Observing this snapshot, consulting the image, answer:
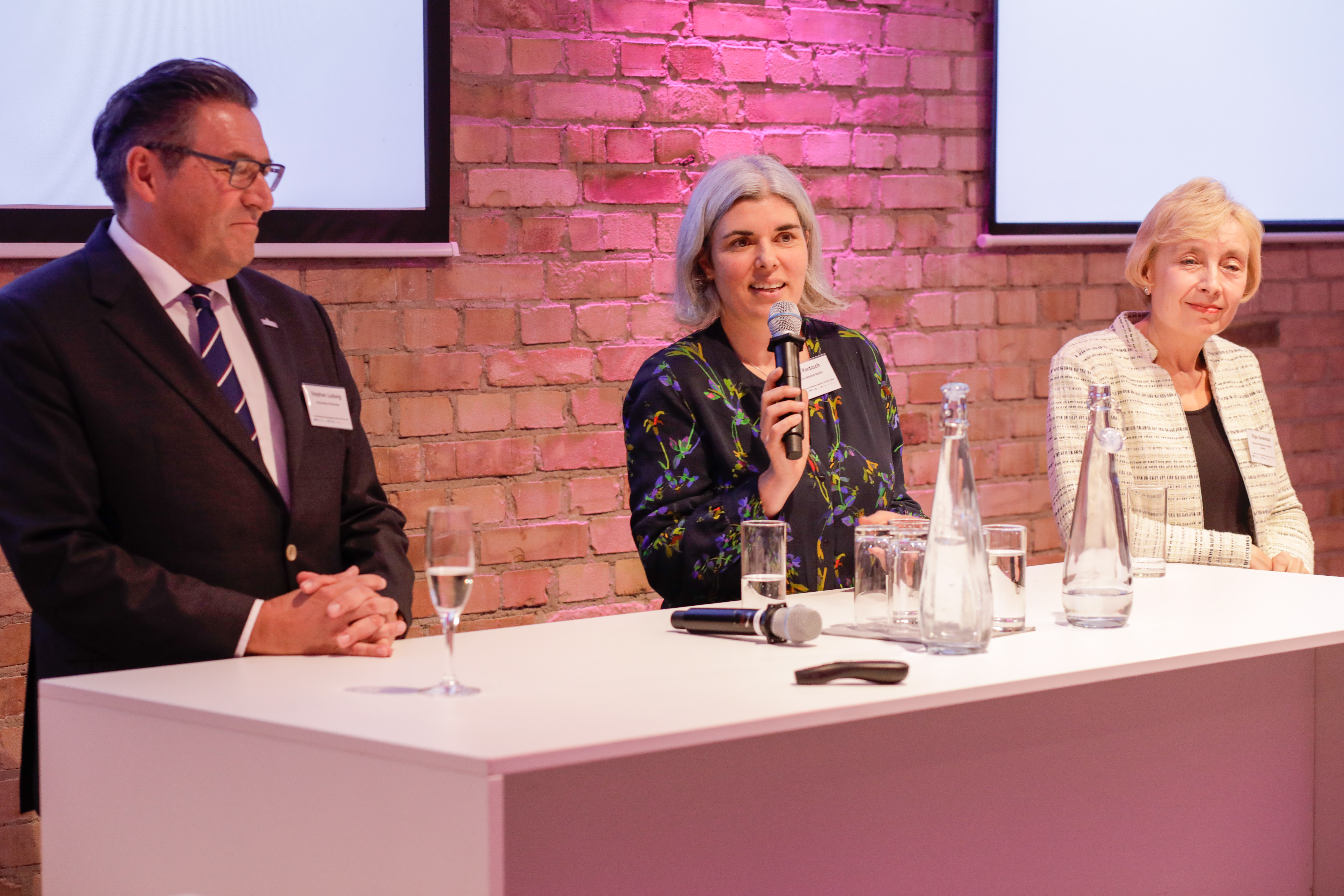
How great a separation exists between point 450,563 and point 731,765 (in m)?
0.47

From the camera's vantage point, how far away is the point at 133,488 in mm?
1738

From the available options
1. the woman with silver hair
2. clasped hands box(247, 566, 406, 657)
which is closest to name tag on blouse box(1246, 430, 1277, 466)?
the woman with silver hair

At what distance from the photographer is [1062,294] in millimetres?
3578

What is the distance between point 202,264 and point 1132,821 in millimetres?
1583

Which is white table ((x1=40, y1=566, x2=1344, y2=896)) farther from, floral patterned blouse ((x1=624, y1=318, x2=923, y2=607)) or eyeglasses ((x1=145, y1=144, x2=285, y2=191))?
eyeglasses ((x1=145, y1=144, x2=285, y2=191))

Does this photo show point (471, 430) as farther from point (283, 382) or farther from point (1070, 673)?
point (1070, 673)

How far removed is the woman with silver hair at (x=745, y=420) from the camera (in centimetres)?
208

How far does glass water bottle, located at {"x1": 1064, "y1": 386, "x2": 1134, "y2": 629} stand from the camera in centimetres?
→ 162

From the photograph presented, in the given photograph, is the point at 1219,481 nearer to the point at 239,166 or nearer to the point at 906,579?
the point at 906,579

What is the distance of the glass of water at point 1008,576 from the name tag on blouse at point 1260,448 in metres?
1.32

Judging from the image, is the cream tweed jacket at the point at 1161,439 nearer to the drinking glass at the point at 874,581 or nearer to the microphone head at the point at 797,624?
the drinking glass at the point at 874,581

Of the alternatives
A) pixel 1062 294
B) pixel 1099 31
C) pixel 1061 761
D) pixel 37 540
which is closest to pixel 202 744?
pixel 37 540

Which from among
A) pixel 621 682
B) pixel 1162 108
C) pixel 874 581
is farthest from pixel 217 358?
pixel 1162 108

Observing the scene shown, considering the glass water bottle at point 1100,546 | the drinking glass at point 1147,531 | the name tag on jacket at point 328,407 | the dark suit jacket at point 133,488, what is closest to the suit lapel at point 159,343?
the dark suit jacket at point 133,488
